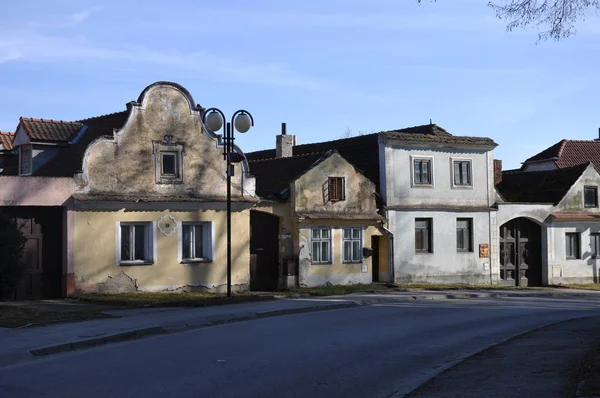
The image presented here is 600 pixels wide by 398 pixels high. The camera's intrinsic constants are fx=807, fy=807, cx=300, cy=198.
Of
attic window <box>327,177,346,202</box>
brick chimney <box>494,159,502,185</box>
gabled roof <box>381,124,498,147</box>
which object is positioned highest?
gabled roof <box>381,124,498,147</box>

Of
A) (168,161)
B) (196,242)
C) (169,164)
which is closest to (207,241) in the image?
(196,242)

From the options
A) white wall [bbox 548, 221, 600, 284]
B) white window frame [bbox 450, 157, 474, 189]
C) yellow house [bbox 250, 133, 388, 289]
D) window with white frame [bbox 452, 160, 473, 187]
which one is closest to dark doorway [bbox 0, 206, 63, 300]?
yellow house [bbox 250, 133, 388, 289]

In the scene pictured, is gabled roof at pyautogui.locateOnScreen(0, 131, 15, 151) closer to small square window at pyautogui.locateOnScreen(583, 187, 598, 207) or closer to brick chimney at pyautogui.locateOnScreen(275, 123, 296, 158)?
brick chimney at pyautogui.locateOnScreen(275, 123, 296, 158)

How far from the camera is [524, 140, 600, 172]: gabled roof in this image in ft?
177

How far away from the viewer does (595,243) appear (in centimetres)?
4028

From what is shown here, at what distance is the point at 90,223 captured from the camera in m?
25.1

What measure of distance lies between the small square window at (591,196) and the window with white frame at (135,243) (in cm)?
2354

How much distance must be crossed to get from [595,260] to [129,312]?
2740cm

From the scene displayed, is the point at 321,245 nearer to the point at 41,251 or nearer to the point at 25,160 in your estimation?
the point at 41,251

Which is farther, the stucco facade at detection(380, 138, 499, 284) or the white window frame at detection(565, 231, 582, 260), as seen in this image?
the white window frame at detection(565, 231, 582, 260)

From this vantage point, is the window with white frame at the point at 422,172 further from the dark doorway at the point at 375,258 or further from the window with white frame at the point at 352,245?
the window with white frame at the point at 352,245

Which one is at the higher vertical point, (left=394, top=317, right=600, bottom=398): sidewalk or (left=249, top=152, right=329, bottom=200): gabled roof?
(left=249, top=152, right=329, bottom=200): gabled roof

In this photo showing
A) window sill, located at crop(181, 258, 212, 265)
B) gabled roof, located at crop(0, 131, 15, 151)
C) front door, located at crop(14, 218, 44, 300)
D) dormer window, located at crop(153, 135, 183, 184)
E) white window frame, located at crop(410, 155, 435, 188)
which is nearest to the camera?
front door, located at crop(14, 218, 44, 300)

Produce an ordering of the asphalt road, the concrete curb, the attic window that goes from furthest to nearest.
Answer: the attic window < the concrete curb < the asphalt road
